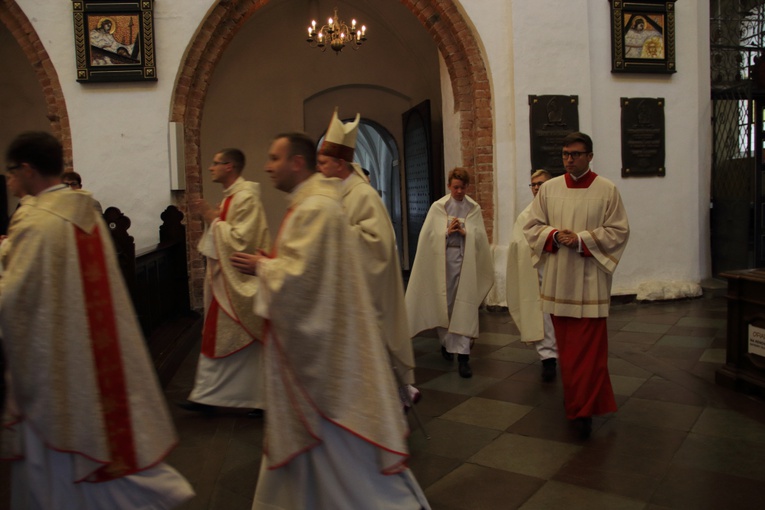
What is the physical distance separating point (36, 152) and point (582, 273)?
9.57 ft

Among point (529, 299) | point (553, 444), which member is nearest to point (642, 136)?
point (529, 299)

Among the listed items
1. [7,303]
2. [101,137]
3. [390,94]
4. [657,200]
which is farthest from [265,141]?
[7,303]

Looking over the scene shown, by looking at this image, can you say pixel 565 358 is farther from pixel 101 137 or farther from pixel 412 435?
pixel 101 137

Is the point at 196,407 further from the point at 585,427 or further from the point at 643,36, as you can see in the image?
the point at 643,36

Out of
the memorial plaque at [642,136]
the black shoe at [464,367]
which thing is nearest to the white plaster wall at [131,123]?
Answer: the black shoe at [464,367]

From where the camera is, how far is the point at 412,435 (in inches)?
156

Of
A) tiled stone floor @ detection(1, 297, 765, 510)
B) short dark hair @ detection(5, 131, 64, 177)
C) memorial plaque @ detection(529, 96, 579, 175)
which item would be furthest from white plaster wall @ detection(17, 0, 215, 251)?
short dark hair @ detection(5, 131, 64, 177)

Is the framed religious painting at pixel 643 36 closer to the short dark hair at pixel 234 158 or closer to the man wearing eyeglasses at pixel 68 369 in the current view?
the short dark hair at pixel 234 158

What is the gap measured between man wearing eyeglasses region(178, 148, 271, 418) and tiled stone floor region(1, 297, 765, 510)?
20 centimetres

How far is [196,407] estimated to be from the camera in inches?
181

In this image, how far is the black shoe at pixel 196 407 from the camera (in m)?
4.57

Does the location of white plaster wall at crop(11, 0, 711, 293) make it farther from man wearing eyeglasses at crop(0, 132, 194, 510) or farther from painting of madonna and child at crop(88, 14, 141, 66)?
man wearing eyeglasses at crop(0, 132, 194, 510)

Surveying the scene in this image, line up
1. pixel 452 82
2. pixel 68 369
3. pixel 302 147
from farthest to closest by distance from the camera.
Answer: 1. pixel 452 82
2. pixel 302 147
3. pixel 68 369

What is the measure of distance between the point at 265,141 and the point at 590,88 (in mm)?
5803
